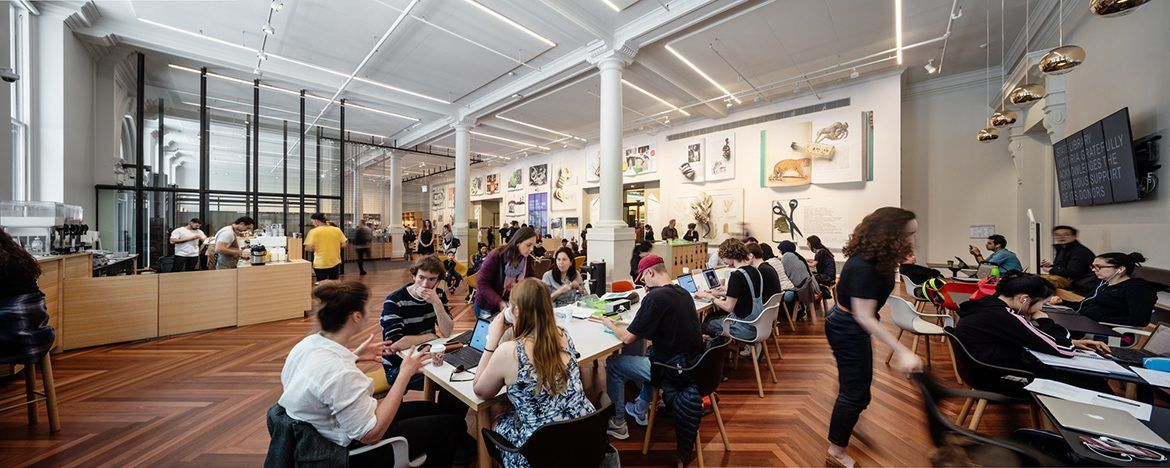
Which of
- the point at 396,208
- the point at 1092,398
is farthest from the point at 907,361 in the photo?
the point at 396,208

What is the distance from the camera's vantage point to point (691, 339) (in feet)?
7.45

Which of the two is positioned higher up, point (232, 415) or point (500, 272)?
point (500, 272)

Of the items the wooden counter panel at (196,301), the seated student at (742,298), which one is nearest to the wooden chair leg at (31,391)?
the wooden counter panel at (196,301)

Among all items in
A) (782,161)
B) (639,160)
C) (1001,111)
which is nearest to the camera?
(1001,111)

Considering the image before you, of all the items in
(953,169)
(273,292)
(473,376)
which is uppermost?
(953,169)

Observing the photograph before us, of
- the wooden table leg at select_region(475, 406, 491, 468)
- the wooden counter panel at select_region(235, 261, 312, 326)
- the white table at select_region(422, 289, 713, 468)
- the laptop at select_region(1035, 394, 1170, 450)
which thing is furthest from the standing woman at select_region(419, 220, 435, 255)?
the laptop at select_region(1035, 394, 1170, 450)

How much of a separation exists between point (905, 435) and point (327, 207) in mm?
11383

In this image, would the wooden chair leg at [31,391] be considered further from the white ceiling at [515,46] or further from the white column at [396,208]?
the white column at [396,208]

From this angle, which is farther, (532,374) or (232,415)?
(232,415)

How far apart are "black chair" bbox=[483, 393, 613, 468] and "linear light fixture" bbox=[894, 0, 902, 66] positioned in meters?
7.01

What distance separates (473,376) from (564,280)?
6.61 feet

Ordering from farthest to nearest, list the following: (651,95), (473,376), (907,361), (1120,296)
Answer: (651,95)
(1120,296)
(473,376)
(907,361)

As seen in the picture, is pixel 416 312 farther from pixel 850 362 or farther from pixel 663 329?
pixel 850 362

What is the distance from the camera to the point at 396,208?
1385cm
